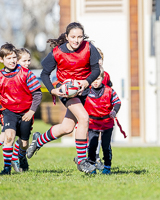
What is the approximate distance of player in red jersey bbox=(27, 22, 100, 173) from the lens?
547 cm

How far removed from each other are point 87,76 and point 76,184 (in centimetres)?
155

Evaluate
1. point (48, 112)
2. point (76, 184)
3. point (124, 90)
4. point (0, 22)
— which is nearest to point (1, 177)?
point (76, 184)

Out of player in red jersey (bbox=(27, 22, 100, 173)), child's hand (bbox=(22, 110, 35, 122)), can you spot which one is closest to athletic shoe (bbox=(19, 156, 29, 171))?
child's hand (bbox=(22, 110, 35, 122))

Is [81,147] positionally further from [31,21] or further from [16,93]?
[31,21]

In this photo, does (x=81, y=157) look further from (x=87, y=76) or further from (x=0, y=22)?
(x=0, y=22)

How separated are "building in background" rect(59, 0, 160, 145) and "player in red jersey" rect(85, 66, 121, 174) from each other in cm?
665

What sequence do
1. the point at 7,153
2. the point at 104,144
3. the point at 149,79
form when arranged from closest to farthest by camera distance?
the point at 7,153 → the point at 104,144 → the point at 149,79

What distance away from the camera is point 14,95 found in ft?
20.4

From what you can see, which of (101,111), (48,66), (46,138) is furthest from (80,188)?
(101,111)

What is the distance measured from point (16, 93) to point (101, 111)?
1.28 m

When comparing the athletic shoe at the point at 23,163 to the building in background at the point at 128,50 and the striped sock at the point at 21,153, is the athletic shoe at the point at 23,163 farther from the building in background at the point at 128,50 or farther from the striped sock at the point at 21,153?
the building in background at the point at 128,50

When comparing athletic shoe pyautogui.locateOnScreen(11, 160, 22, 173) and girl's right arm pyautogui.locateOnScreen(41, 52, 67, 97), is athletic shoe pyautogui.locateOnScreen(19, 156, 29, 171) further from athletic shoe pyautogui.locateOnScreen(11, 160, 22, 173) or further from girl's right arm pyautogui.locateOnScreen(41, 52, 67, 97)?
girl's right arm pyautogui.locateOnScreen(41, 52, 67, 97)

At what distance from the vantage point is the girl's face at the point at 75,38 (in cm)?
548

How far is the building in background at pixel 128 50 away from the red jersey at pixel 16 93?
713 cm
